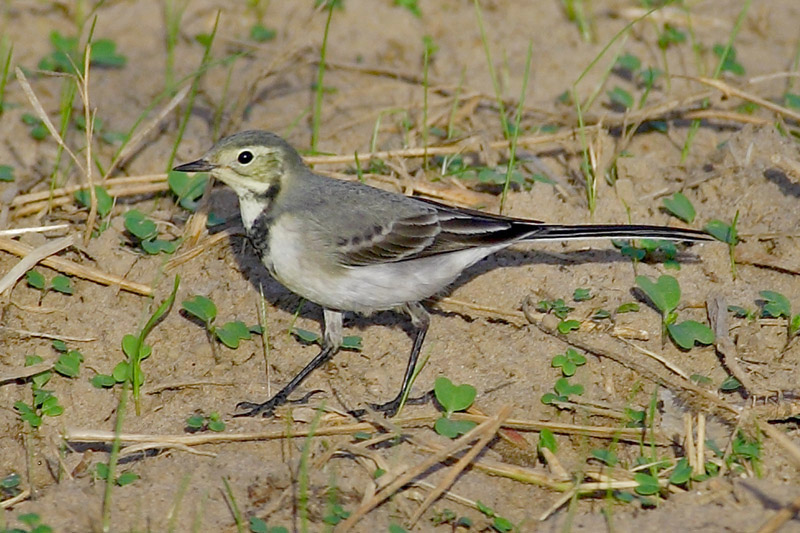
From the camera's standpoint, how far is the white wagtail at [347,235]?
550cm

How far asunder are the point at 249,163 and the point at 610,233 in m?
1.97

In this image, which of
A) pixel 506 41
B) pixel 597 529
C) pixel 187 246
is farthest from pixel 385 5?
pixel 597 529

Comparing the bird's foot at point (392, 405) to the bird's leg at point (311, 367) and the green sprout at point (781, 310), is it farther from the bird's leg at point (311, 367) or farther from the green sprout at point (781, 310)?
the green sprout at point (781, 310)

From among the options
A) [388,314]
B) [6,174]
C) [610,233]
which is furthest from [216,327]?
[610,233]

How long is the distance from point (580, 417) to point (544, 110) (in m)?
2.92

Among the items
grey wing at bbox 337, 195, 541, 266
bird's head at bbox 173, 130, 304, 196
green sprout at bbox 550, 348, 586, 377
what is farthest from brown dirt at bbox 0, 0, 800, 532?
bird's head at bbox 173, 130, 304, 196

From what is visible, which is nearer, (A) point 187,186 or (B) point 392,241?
(B) point 392,241

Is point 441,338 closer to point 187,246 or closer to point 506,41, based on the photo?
point 187,246

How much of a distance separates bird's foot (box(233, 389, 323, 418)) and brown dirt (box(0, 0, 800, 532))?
0.27 feet

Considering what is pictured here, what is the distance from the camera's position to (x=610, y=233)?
5.77 meters

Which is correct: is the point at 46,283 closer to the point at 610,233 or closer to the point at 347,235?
the point at 347,235

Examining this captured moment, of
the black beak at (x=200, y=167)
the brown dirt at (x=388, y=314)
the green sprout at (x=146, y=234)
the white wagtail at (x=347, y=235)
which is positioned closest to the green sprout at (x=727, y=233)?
the brown dirt at (x=388, y=314)

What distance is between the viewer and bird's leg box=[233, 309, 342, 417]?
5.48 meters

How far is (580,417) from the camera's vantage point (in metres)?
5.41
